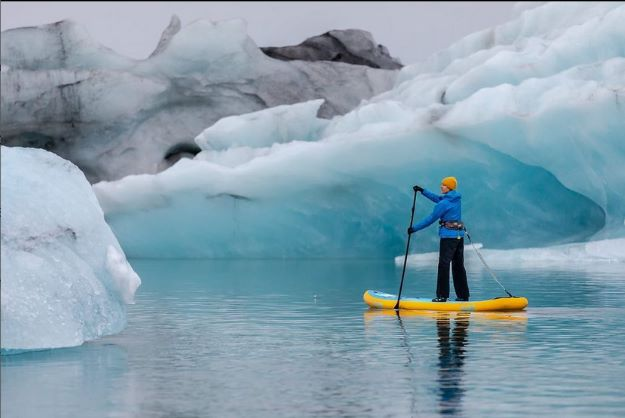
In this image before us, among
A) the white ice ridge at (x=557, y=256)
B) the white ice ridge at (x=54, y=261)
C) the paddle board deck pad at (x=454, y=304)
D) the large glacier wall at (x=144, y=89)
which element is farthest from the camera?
the large glacier wall at (x=144, y=89)

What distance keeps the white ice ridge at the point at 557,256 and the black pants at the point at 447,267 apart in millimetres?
9370

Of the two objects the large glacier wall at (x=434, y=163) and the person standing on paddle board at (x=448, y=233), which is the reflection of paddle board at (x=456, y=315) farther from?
the large glacier wall at (x=434, y=163)

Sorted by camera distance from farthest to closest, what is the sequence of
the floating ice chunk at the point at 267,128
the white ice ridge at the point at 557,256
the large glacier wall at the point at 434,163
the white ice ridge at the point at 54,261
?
the floating ice chunk at the point at 267,128
the white ice ridge at the point at 557,256
the large glacier wall at the point at 434,163
the white ice ridge at the point at 54,261

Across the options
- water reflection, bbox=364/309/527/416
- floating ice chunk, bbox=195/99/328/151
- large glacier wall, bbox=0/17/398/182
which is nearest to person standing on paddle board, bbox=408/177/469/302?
water reflection, bbox=364/309/527/416

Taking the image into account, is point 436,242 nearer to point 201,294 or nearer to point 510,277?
point 510,277

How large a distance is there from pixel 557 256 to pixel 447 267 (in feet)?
37.8

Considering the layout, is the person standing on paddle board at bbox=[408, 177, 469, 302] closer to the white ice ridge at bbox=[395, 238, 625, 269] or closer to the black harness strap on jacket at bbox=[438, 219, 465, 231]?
the black harness strap on jacket at bbox=[438, 219, 465, 231]

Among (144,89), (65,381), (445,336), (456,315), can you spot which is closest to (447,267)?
(456,315)

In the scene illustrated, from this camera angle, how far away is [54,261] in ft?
28.0

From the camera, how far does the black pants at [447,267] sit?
39.2 feet

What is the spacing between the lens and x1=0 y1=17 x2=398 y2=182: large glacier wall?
92.5 feet

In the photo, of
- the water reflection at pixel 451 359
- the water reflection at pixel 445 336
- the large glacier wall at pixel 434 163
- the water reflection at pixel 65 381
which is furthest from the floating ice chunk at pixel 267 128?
the water reflection at pixel 65 381

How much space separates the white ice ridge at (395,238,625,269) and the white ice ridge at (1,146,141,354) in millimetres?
13179

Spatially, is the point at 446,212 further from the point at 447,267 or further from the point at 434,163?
the point at 434,163
